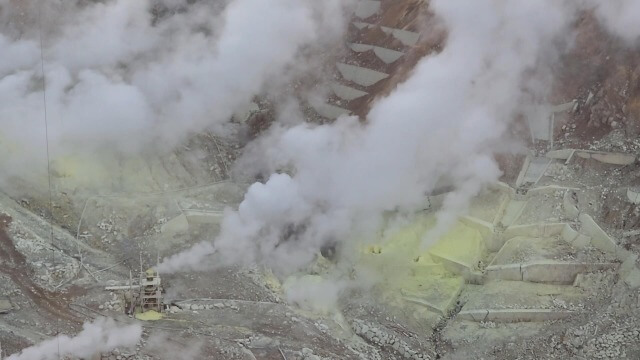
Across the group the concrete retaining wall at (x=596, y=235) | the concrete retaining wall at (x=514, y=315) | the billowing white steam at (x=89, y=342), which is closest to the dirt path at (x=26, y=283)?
the billowing white steam at (x=89, y=342)

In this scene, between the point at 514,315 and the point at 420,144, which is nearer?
the point at 514,315

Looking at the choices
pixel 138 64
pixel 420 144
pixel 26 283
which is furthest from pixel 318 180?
pixel 26 283

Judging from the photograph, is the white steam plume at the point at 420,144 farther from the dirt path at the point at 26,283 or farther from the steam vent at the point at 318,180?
the dirt path at the point at 26,283

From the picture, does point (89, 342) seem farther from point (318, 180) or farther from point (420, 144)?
point (420, 144)

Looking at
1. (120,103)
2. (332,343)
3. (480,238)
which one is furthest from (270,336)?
(120,103)

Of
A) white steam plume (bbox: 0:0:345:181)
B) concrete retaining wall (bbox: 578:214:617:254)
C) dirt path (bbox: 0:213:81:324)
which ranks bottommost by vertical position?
concrete retaining wall (bbox: 578:214:617:254)

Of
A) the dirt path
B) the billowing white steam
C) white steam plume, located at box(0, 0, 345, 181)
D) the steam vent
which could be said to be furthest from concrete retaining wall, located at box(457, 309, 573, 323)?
white steam plume, located at box(0, 0, 345, 181)

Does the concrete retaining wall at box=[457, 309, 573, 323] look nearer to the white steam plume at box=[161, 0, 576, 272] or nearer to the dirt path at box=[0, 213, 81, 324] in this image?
the white steam plume at box=[161, 0, 576, 272]
